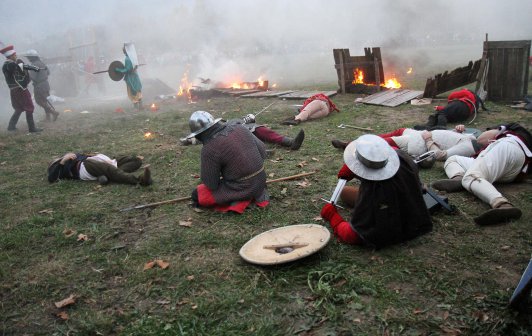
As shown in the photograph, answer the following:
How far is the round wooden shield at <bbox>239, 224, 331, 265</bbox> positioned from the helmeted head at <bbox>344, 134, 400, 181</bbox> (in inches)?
29.7

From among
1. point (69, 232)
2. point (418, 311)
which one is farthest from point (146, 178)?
point (418, 311)

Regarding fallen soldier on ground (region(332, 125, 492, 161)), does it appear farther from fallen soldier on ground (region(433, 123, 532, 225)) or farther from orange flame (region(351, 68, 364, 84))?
orange flame (region(351, 68, 364, 84))

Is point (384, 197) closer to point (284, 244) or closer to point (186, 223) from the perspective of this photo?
point (284, 244)

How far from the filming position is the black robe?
11.3ft

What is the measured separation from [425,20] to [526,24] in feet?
21.7

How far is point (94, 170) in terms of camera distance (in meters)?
6.27

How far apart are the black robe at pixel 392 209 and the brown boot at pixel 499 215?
72cm

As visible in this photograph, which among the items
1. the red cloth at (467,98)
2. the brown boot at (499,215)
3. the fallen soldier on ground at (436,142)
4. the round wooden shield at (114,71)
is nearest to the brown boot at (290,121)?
the fallen soldier on ground at (436,142)

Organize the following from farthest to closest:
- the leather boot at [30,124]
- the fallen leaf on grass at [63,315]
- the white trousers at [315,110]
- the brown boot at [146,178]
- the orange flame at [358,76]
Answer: the orange flame at [358,76], the leather boot at [30,124], the white trousers at [315,110], the brown boot at [146,178], the fallen leaf on grass at [63,315]

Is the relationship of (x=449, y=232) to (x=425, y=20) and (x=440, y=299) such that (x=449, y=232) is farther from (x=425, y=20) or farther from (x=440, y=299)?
(x=425, y=20)

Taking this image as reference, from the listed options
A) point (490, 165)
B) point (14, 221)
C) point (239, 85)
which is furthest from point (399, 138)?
point (239, 85)

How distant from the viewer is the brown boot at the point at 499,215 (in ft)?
12.9

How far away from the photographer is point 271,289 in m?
3.33

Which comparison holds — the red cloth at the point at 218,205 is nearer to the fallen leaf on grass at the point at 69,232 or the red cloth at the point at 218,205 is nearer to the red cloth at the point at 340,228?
the red cloth at the point at 340,228
